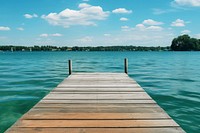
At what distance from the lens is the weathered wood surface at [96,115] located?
177 inches

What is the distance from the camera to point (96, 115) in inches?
213

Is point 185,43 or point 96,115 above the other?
point 185,43

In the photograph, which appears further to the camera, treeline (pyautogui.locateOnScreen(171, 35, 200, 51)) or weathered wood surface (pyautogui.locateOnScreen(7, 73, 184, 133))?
treeline (pyautogui.locateOnScreen(171, 35, 200, 51))

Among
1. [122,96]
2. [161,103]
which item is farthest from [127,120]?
[161,103]

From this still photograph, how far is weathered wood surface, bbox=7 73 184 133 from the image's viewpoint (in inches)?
177

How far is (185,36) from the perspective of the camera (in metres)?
153

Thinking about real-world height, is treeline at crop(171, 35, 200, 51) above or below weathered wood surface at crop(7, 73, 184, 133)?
above

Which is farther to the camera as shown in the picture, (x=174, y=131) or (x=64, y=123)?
(x=64, y=123)

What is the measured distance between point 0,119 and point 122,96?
4751 mm

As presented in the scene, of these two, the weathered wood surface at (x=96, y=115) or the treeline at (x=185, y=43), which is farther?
the treeline at (x=185, y=43)

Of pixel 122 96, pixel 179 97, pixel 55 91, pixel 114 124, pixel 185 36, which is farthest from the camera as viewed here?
pixel 185 36

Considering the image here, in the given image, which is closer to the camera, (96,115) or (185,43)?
(96,115)

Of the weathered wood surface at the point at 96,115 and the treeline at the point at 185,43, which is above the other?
the treeline at the point at 185,43

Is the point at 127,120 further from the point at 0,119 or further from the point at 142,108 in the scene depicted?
the point at 0,119
